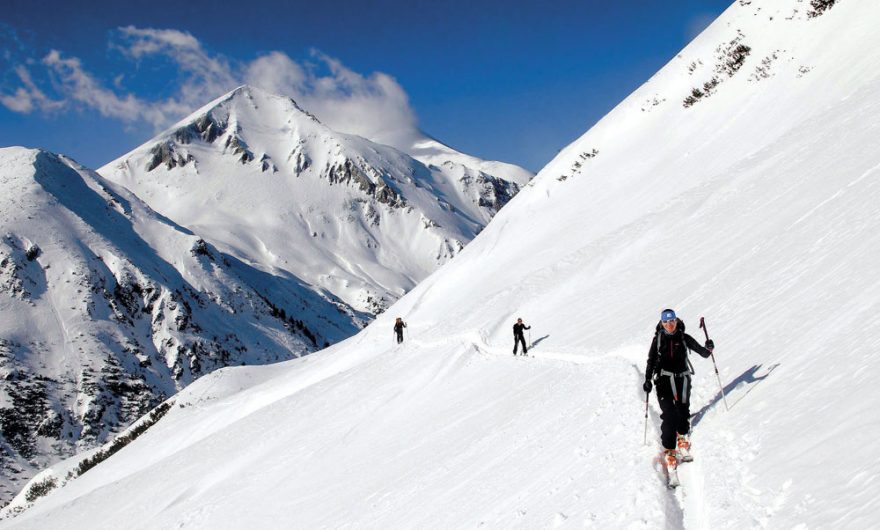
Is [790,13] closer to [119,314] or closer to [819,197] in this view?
[819,197]

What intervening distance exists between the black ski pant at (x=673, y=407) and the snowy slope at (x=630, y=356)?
44cm

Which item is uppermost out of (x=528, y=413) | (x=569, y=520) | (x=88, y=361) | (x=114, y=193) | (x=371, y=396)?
(x=114, y=193)

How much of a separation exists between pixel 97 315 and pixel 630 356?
5712 inches

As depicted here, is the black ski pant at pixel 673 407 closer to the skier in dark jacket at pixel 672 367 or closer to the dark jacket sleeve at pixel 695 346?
the skier in dark jacket at pixel 672 367

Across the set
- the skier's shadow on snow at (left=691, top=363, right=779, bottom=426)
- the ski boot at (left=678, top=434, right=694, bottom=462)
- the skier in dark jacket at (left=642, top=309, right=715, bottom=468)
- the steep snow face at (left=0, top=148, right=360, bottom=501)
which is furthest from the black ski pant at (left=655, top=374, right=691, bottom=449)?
the steep snow face at (left=0, top=148, right=360, bottom=501)

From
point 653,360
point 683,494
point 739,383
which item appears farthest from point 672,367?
point 683,494

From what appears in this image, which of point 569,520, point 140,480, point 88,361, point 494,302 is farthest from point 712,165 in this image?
point 88,361

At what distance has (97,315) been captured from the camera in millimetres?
136875

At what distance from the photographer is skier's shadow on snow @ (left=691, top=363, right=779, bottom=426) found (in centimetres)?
951

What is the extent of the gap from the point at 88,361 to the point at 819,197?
136 meters

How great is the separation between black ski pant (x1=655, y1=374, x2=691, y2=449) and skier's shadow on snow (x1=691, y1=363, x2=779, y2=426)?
0.89 metres

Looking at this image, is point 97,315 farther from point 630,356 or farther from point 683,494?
point 683,494

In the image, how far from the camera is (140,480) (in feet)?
103

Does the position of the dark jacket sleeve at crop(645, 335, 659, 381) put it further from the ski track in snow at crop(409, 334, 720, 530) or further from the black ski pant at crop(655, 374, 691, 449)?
the ski track in snow at crop(409, 334, 720, 530)
